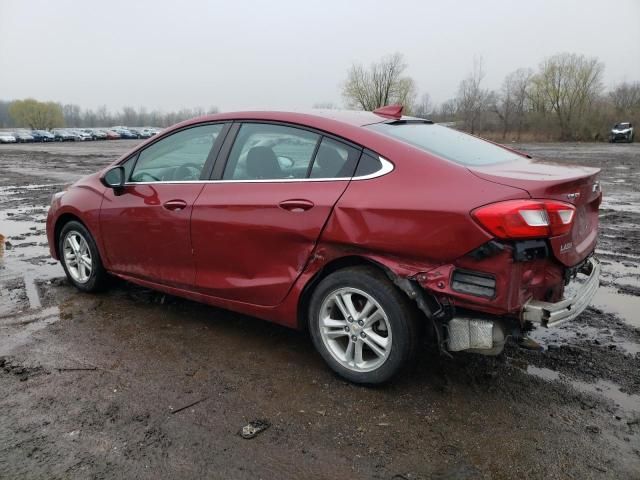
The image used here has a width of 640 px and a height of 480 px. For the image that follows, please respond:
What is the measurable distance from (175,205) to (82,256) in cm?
157

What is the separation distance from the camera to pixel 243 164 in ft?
12.1

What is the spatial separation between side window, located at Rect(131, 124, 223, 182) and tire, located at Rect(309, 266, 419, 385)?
1.41 meters

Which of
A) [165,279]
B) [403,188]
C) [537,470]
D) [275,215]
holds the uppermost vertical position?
[403,188]

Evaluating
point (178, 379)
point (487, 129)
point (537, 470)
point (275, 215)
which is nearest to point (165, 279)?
point (178, 379)

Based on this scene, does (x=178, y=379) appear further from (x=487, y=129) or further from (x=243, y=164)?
(x=487, y=129)

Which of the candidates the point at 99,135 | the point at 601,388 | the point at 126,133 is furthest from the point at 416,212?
the point at 126,133

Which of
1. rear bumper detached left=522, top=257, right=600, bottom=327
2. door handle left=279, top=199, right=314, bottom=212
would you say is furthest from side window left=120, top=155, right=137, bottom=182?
rear bumper detached left=522, top=257, right=600, bottom=327

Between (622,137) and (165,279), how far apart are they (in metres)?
50.6

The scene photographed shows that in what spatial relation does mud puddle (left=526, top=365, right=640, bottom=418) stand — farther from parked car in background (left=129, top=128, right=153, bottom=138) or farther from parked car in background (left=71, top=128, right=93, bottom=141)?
parked car in background (left=129, top=128, right=153, bottom=138)

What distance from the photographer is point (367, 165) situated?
314 centimetres

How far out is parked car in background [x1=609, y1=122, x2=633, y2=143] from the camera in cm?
4572

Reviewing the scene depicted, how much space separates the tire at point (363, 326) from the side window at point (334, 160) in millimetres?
589

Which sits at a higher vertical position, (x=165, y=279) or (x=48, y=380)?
(x=165, y=279)

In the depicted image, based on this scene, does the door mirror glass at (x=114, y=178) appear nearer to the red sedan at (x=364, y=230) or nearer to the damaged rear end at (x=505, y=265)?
the red sedan at (x=364, y=230)
